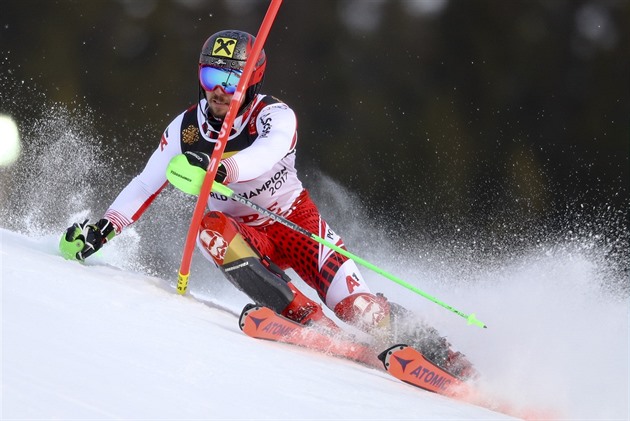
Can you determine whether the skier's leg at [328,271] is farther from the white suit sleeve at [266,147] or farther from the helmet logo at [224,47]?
the helmet logo at [224,47]

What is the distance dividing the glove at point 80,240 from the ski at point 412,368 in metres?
1.28

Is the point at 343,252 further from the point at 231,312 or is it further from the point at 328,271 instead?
the point at 231,312

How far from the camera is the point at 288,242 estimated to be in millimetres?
3789

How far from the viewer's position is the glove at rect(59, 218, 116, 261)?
3.54 m

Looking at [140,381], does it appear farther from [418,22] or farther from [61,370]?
[418,22]

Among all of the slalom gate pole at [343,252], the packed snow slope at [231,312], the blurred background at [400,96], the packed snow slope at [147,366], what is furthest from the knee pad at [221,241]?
the blurred background at [400,96]

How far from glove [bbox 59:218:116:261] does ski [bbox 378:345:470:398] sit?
4.19 ft

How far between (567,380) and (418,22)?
4.71 metres

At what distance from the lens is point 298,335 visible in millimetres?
3166

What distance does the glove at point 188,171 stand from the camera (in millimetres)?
3178

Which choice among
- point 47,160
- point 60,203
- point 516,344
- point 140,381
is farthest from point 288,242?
point 47,160

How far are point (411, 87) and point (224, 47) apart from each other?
13.0 ft

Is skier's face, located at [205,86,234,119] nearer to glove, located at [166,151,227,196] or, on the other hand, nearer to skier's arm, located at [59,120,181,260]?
skier's arm, located at [59,120,181,260]

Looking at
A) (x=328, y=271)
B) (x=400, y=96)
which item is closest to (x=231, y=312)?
(x=328, y=271)
